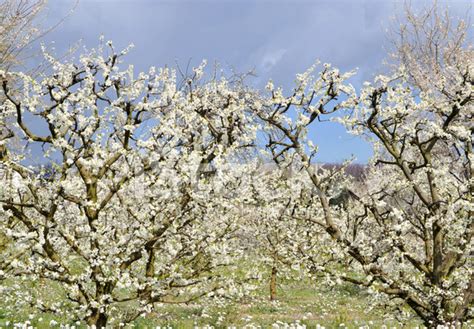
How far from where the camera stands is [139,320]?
11695 millimetres

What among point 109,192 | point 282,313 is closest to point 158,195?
point 109,192

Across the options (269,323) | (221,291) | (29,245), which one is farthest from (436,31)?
(29,245)

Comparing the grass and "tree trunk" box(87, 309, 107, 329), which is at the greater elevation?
the grass

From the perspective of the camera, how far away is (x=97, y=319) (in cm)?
679

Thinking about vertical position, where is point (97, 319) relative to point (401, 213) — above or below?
below

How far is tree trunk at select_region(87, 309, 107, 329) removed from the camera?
22.1 feet

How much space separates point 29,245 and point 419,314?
6.84 metres

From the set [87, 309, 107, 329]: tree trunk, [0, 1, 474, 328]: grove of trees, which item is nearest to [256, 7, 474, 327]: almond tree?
[0, 1, 474, 328]: grove of trees

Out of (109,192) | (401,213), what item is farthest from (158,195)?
(401,213)

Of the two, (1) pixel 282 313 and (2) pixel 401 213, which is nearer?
(2) pixel 401 213

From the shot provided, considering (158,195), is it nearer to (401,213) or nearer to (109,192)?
(109,192)

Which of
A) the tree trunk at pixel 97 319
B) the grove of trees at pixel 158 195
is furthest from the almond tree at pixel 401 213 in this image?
the tree trunk at pixel 97 319

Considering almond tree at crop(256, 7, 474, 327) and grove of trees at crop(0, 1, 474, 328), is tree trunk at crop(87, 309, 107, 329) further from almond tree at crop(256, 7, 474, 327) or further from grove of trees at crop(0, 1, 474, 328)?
almond tree at crop(256, 7, 474, 327)

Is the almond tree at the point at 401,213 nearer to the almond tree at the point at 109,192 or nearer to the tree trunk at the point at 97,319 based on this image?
the almond tree at the point at 109,192
